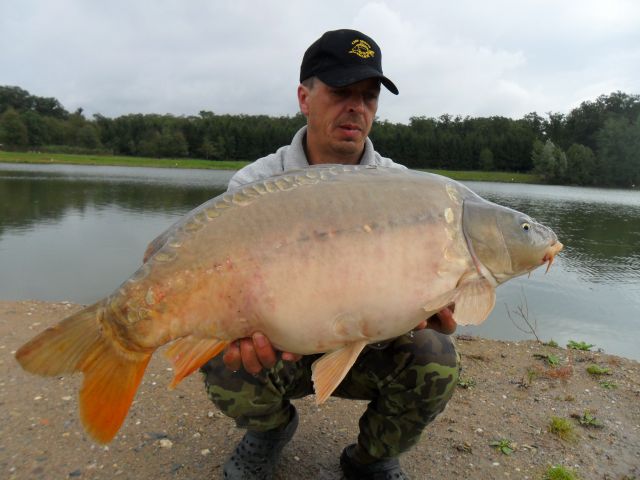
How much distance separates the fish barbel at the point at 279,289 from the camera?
1.51 m

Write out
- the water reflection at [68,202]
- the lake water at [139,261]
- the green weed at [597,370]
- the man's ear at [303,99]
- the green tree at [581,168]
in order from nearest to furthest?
the man's ear at [303,99] < the green weed at [597,370] < the lake water at [139,261] < the water reflection at [68,202] < the green tree at [581,168]

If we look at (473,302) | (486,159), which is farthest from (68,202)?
(486,159)

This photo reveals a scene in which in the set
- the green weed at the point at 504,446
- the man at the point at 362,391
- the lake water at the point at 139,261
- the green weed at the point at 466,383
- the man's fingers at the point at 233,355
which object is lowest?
the lake water at the point at 139,261

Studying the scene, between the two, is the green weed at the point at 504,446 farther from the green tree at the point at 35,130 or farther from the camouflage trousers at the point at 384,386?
the green tree at the point at 35,130

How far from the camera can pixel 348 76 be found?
2.39 m

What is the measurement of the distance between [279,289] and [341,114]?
1308 millimetres

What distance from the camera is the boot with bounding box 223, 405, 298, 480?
6.95 feet

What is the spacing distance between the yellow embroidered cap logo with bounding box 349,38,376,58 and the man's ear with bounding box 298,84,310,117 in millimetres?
339

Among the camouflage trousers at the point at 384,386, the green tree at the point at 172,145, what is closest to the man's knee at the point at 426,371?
the camouflage trousers at the point at 384,386

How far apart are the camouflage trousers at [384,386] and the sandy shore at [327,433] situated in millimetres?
369

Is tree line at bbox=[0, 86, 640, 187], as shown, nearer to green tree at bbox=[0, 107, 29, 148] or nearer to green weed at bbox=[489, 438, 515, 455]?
green tree at bbox=[0, 107, 29, 148]

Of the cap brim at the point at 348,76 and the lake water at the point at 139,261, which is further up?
the cap brim at the point at 348,76

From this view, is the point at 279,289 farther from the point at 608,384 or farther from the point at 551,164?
the point at 551,164

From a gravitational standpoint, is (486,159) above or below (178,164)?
above
